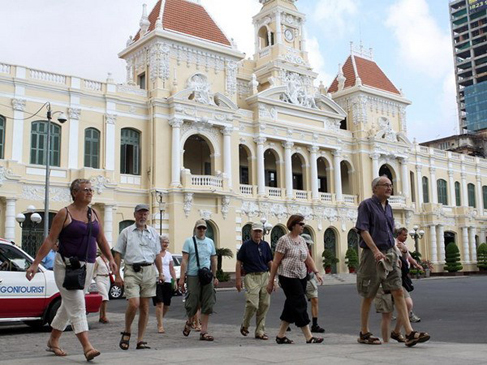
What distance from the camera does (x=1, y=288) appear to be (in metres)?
10.5

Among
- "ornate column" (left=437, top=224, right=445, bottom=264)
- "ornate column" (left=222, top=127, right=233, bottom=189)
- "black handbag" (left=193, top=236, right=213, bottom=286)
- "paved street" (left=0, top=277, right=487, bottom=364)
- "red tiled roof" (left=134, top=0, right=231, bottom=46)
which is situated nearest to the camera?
"paved street" (left=0, top=277, right=487, bottom=364)

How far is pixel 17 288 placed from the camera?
1075 centimetres

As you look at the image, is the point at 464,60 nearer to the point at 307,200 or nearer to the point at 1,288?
the point at 307,200

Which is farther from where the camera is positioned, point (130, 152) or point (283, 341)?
point (130, 152)

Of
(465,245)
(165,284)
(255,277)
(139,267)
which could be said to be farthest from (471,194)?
(139,267)

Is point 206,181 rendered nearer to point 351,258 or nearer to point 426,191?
point 351,258

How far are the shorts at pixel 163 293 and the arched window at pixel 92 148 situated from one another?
20488 millimetres

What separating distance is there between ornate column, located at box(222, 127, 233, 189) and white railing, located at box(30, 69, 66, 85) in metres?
9.24

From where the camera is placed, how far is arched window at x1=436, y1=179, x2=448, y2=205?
50.7 m

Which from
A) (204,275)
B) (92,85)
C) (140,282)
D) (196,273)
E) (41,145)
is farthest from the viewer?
(92,85)

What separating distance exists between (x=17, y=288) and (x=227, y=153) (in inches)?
954

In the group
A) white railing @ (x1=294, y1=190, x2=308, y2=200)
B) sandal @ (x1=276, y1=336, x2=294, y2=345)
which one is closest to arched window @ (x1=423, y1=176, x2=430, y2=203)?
white railing @ (x1=294, y1=190, x2=308, y2=200)

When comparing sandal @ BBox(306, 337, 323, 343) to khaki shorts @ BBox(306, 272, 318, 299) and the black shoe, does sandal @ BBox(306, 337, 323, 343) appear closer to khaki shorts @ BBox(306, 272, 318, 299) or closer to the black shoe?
the black shoe

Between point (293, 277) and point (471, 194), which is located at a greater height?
point (471, 194)
